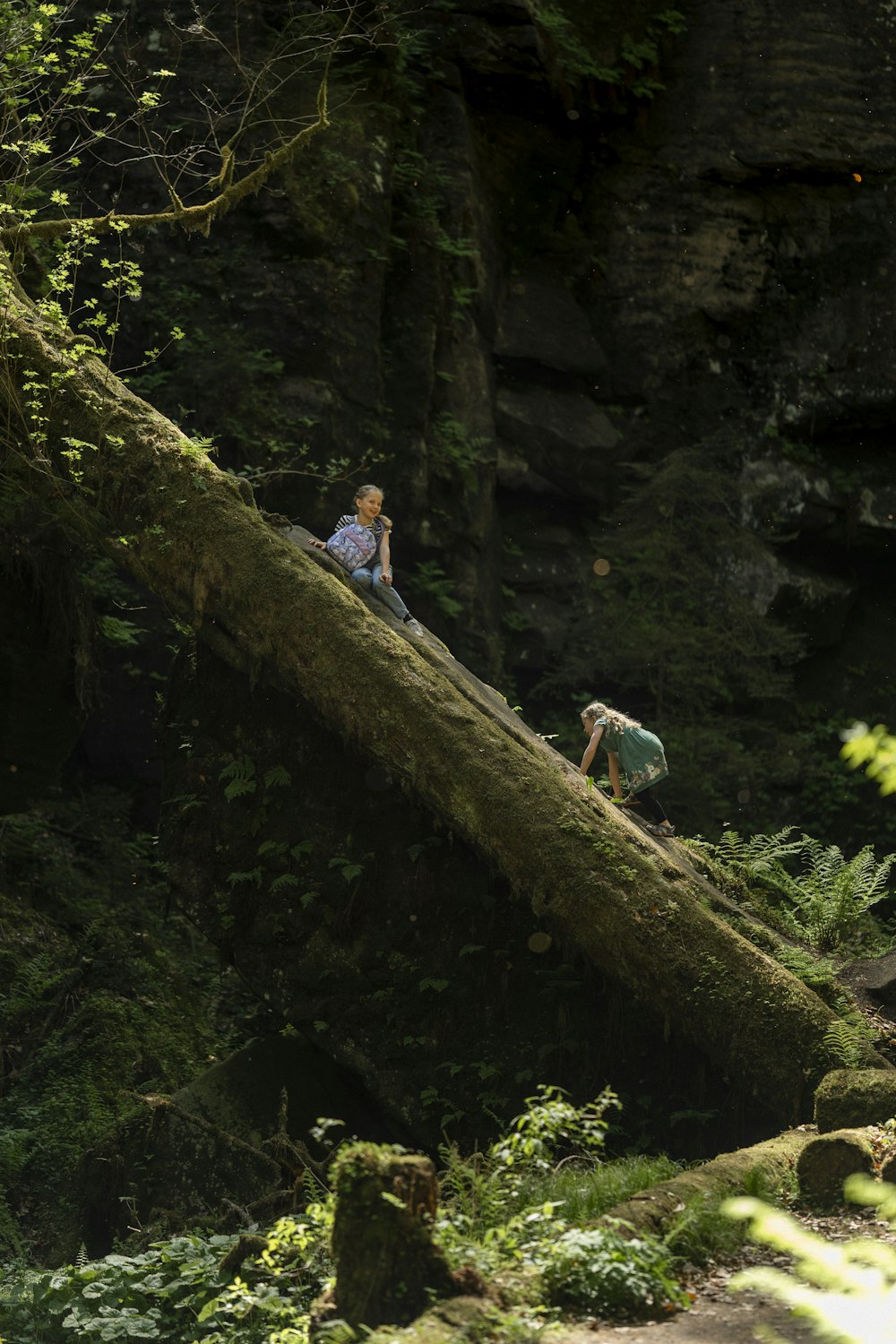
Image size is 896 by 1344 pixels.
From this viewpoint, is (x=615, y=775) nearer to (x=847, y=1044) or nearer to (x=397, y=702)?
(x=397, y=702)

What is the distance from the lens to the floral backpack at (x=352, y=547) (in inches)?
410

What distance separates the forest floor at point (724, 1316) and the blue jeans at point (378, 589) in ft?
19.8

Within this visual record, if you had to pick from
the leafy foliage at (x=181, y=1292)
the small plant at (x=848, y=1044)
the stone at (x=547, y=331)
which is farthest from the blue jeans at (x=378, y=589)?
the stone at (x=547, y=331)

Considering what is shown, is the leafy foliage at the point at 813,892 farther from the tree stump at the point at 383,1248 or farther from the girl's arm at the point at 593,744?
the tree stump at the point at 383,1248

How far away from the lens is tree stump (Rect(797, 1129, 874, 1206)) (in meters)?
6.27

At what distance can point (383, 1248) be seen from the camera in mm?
4641

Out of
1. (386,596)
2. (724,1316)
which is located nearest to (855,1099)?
(724,1316)

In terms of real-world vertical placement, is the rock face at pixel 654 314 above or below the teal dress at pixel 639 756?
above

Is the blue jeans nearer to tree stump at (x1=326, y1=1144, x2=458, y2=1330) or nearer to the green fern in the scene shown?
the green fern

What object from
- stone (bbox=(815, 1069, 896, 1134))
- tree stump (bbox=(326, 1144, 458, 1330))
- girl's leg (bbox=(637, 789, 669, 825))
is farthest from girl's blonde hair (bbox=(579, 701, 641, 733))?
tree stump (bbox=(326, 1144, 458, 1330))

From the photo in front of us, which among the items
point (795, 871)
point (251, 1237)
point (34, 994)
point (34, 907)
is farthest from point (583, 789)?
point (795, 871)

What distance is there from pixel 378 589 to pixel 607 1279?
6457mm

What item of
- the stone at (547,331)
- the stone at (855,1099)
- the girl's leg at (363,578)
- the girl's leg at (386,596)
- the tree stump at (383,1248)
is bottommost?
the stone at (855,1099)

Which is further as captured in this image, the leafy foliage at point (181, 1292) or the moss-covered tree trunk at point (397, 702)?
the moss-covered tree trunk at point (397, 702)
